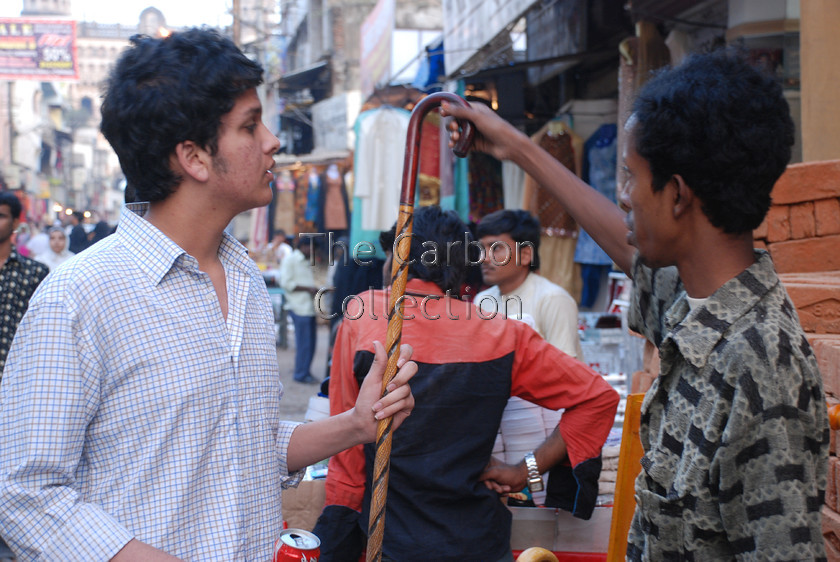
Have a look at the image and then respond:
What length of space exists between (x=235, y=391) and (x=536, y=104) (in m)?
7.47

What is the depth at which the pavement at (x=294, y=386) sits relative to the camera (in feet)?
29.0

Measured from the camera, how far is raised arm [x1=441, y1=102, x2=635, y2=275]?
78.3 inches

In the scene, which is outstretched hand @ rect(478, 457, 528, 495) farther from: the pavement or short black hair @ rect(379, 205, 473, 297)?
the pavement

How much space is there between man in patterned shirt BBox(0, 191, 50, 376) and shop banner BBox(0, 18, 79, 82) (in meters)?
24.9

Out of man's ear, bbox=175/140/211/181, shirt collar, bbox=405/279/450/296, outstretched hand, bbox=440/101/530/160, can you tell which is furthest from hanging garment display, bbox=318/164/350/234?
man's ear, bbox=175/140/211/181

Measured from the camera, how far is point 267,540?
172cm

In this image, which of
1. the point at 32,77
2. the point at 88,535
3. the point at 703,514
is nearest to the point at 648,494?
the point at 703,514

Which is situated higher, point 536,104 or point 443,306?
point 536,104

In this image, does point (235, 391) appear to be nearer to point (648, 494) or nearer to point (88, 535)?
point (88, 535)

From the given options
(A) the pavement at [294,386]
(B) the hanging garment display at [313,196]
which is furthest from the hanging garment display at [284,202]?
(A) the pavement at [294,386]

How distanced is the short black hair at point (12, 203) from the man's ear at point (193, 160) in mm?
3865

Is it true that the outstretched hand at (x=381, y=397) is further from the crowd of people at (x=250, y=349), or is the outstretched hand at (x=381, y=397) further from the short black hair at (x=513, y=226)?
the short black hair at (x=513, y=226)

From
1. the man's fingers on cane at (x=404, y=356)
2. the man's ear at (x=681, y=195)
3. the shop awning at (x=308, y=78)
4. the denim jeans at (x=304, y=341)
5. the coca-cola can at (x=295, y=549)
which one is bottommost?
the denim jeans at (x=304, y=341)

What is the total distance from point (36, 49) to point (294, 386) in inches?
950
